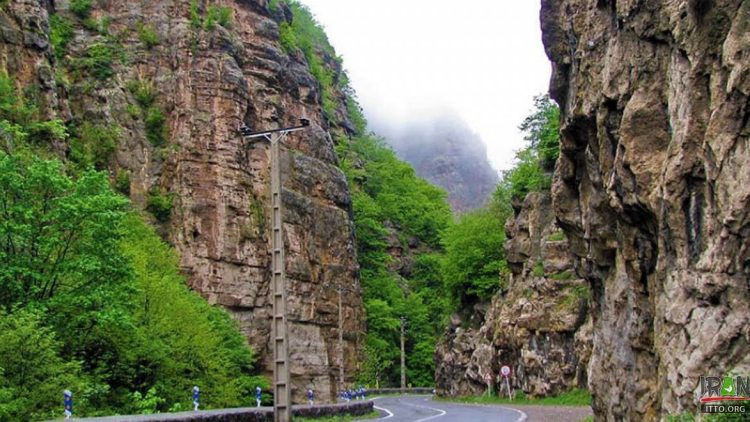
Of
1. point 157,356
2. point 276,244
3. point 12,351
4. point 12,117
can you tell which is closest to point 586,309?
point 157,356

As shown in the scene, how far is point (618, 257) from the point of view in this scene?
13.7m

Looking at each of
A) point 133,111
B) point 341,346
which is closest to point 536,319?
point 341,346

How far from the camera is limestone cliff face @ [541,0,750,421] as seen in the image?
814 cm

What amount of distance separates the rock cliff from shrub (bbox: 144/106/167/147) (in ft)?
289

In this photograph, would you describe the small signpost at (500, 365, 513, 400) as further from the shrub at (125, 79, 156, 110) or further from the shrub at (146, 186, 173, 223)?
the shrub at (125, 79, 156, 110)

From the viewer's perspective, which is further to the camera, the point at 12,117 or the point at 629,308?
the point at 12,117

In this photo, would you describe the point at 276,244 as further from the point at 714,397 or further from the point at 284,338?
the point at 714,397

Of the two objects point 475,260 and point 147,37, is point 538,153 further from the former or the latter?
point 147,37

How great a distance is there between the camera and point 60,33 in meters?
42.2

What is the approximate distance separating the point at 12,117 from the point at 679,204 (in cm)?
2866

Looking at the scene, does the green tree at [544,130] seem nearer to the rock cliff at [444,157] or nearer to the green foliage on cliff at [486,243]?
the green foliage on cliff at [486,243]

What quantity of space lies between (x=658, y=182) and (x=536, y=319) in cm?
2294

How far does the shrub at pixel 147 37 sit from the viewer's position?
43875 mm

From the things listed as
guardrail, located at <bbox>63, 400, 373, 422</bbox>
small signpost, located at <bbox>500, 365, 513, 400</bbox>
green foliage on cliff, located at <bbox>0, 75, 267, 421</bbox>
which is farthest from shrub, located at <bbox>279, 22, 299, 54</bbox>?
guardrail, located at <bbox>63, 400, 373, 422</bbox>
